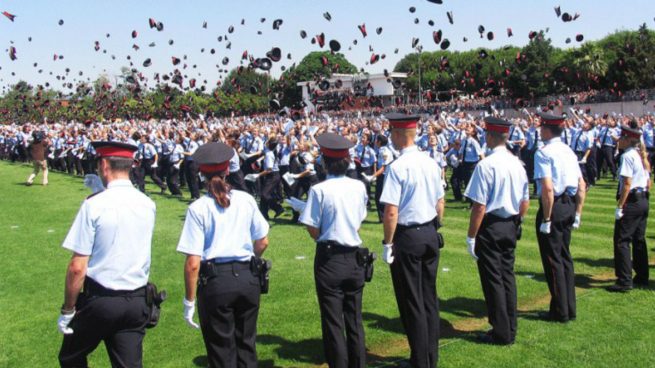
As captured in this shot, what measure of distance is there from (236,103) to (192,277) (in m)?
81.1

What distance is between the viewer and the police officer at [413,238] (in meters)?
5.53

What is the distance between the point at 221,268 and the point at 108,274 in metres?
0.78

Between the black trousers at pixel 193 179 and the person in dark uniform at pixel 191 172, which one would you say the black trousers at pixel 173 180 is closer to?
the person in dark uniform at pixel 191 172

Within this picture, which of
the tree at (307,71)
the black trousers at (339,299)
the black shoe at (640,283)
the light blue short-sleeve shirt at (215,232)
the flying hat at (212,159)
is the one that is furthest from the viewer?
the tree at (307,71)

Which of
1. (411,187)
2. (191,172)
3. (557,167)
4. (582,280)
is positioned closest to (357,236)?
(411,187)

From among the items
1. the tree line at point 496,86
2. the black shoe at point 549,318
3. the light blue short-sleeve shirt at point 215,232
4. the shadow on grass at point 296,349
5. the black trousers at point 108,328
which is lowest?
the shadow on grass at point 296,349

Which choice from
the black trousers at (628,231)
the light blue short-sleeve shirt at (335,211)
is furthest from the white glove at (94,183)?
the black trousers at (628,231)

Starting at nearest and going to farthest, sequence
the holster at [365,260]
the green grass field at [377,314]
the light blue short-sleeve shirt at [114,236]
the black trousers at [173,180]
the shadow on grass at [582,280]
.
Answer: the light blue short-sleeve shirt at [114,236], the holster at [365,260], the green grass field at [377,314], the shadow on grass at [582,280], the black trousers at [173,180]

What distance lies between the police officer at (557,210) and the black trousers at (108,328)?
14.9ft

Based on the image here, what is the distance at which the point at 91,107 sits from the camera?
199 ft

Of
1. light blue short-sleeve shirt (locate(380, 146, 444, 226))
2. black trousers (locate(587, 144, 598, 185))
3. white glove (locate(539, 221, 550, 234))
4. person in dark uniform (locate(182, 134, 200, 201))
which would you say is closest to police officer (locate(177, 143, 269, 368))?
light blue short-sleeve shirt (locate(380, 146, 444, 226))

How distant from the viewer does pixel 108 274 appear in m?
4.03

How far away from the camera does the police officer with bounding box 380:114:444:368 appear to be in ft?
18.2

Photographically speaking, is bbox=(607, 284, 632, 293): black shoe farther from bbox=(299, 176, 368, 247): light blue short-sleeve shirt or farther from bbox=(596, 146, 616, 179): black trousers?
bbox=(596, 146, 616, 179): black trousers
